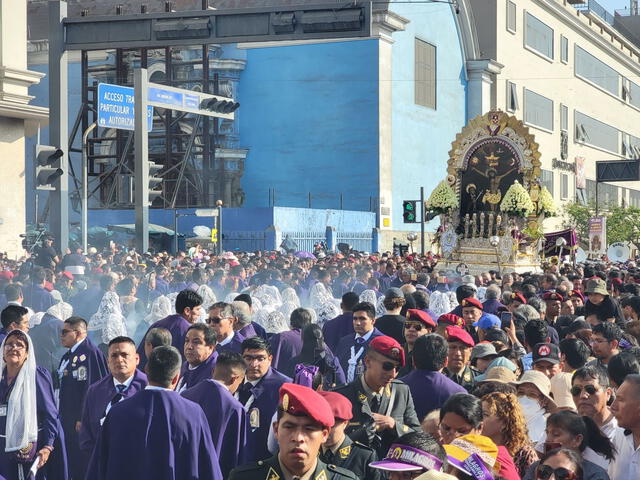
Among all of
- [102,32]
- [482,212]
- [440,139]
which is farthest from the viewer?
[440,139]

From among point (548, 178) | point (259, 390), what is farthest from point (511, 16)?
point (259, 390)

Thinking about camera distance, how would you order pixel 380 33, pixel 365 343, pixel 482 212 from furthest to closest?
pixel 380 33, pixel 482 212, pixel 365 343

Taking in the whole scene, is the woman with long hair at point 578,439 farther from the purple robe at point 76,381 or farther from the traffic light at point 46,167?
the traffic light at point 46,167

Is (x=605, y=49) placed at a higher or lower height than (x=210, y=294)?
higher

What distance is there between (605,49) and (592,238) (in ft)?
129

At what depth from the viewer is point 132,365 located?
722cm

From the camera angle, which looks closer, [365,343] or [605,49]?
[365,343]

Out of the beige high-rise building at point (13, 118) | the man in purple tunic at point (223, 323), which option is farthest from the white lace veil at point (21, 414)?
the beige high-rise building at point (13, 118)

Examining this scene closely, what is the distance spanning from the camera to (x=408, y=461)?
4312 mm

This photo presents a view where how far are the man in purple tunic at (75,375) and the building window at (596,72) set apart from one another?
5499cm

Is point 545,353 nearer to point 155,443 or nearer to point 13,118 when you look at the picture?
point 155,443

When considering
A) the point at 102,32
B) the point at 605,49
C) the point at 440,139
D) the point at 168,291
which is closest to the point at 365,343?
the point at 168,291

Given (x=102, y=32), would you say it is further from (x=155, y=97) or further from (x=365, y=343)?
(x=365, y=343)

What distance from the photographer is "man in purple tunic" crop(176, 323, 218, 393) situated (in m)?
7.55
